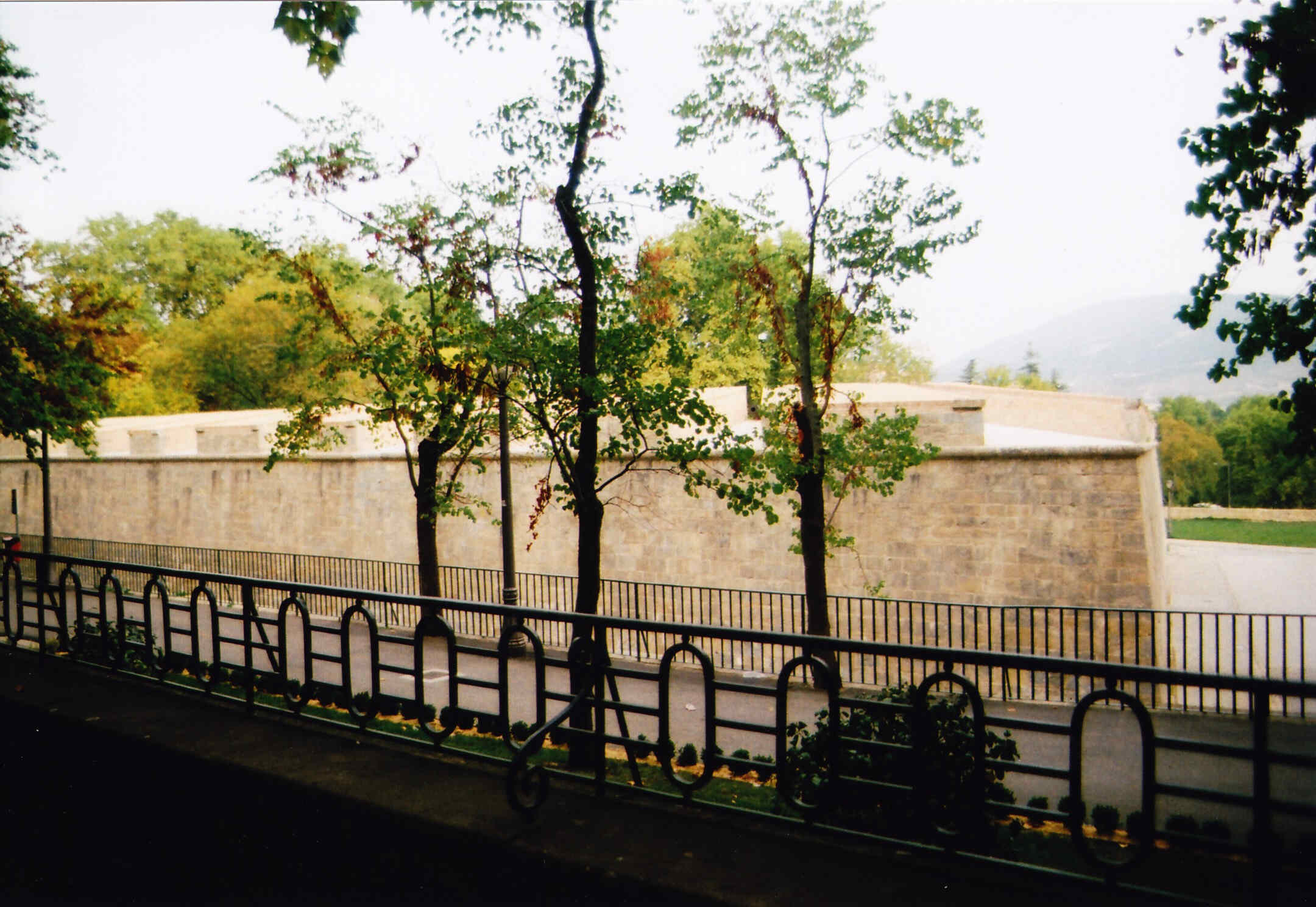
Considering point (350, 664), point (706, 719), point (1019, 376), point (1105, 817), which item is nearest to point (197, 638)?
point (350, 664)

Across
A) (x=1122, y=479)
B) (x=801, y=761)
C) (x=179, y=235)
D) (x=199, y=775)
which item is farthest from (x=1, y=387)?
(x=179, y=235)

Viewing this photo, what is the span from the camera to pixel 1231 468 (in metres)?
50.0

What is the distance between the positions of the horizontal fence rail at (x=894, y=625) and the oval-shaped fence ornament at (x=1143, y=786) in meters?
6.71

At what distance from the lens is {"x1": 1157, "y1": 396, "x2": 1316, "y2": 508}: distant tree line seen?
107 ft

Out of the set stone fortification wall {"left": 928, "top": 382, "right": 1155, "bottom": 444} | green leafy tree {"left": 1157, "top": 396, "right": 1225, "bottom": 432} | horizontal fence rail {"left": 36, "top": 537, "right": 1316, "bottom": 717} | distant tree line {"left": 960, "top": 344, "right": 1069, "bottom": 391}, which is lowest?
horizontal fence rail {"left": 36, "top": 537, "right": 1316, "bottom": 717}

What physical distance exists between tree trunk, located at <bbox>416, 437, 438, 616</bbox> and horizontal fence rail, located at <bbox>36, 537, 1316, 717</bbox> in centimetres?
60

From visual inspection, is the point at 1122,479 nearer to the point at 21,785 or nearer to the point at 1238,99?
the point at 1238,99

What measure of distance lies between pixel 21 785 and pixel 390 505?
708 inches

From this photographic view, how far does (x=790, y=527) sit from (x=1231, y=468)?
4488 cm

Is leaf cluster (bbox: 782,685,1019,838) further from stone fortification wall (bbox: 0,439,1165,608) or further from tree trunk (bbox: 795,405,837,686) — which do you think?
stone fortification wall (bbox: 0,439,1165,608)

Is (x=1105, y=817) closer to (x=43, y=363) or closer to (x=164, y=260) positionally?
(x=43, y=363)

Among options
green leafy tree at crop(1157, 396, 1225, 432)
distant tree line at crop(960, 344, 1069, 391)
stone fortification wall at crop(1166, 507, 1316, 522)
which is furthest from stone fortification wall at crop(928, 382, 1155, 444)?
green leafy tree at crop(1157, 396, 1225, 432)

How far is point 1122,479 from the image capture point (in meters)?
14.1

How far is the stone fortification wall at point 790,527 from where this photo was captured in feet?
46.9
